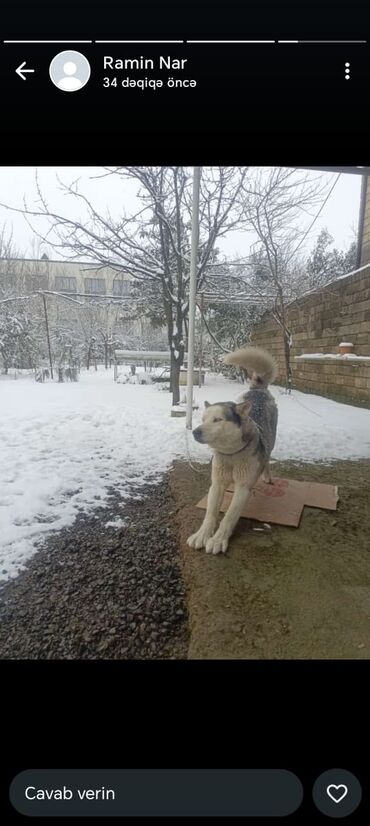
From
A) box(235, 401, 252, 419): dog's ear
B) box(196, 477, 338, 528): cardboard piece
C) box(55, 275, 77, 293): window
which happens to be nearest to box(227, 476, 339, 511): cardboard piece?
box(196, 477, 338, 528): cardboard piece

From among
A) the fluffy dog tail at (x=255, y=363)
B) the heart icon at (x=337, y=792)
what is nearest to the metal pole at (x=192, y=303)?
the fluffy dog tail at (x=255, y=363)

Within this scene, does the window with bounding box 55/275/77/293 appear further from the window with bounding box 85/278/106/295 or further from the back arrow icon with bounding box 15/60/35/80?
the back arrow icon with bounding box 15/60/35/80

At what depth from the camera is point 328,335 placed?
896mm

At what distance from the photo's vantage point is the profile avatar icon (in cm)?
35

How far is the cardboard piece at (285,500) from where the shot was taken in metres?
0.88

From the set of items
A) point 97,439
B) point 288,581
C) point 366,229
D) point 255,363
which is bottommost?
point 288,581

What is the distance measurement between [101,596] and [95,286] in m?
0.78

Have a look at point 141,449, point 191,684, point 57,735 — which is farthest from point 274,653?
point 141,449

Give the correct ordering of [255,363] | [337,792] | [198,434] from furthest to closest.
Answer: [255,363], [198,434], [337,792]

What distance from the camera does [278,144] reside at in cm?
39

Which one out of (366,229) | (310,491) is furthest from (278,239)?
(310,491)

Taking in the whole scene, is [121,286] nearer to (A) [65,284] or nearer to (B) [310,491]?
(A) [65,284]

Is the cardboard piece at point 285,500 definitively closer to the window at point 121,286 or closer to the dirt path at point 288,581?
the dirt path at point 288,581

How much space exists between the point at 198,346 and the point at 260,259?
0.30m
